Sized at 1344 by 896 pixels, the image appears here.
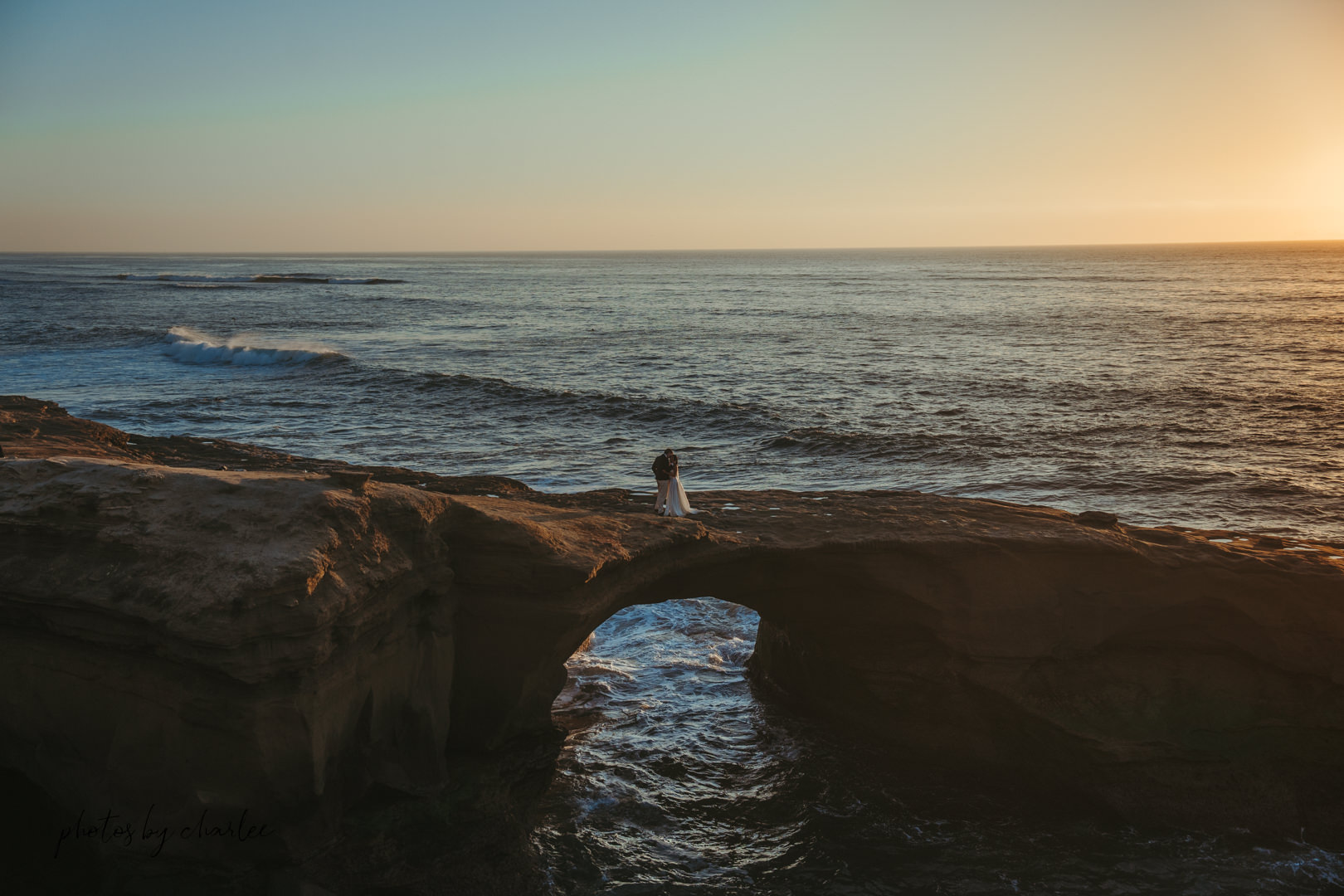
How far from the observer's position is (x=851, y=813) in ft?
35.6

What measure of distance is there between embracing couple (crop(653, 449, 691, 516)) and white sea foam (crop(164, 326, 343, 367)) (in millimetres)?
40018

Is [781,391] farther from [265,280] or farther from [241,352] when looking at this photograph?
[265,280]

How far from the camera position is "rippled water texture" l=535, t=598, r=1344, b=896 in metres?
9.68

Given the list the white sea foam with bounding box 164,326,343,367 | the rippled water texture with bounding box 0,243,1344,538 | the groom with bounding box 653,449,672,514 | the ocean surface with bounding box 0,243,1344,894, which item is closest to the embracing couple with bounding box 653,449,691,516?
the groom with bounding box 653,449,672,514

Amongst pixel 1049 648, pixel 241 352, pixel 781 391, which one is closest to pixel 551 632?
pixel 1049 648

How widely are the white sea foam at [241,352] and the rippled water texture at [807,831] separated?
136 feet

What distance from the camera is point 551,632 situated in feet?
34.3

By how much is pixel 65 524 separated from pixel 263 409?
2778 cm

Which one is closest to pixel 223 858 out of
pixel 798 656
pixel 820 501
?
pixel 798 656

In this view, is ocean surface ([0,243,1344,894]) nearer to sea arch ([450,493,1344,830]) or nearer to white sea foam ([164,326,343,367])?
white sea foam ([164,326,343,367])

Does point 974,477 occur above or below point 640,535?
below

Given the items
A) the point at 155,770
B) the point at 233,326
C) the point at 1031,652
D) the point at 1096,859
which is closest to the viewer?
the point at 155,770

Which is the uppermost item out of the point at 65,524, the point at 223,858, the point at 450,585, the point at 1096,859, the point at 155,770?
the point at 65,524

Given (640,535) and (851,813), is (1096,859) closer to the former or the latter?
(851,813)
